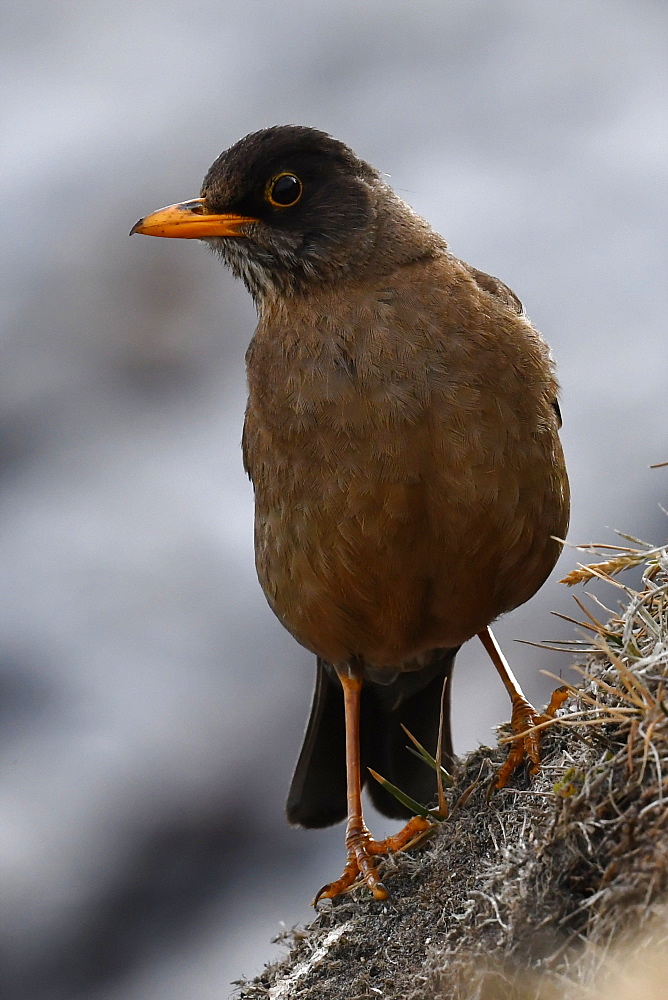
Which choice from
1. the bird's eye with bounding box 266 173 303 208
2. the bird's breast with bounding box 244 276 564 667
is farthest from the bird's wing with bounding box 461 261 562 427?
the bird's eye with bounding box 266 173 303 208

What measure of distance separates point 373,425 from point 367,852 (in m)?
1.58

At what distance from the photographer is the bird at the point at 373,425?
163 inches

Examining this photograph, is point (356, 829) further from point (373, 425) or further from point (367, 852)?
point (373, 425)

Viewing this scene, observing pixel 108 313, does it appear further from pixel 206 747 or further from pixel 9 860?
pixel 9 860

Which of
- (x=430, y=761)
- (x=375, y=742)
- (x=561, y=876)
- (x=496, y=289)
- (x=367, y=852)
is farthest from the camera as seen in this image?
(x=375, y=742)

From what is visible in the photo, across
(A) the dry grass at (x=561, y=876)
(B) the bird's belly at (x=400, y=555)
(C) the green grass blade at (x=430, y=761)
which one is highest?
(B) the bird's belly at (x=400, y=555)

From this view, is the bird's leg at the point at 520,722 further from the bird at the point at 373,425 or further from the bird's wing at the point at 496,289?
the bird's wing at the point at 496,289

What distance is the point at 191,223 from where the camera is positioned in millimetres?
4727

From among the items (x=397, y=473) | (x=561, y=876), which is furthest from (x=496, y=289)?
(x=561, y=876)

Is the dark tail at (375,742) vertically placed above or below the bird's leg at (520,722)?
above

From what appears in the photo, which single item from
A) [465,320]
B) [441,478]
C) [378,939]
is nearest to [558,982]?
[378,939]

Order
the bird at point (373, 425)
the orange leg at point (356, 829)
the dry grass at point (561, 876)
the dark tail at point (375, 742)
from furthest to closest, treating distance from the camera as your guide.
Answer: the dark tail at point (375, 742), the bird at point (373, 425), the orange leg at point (356, 829), the dry grass at point (561, 876)

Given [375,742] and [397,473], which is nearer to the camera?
[397,473]

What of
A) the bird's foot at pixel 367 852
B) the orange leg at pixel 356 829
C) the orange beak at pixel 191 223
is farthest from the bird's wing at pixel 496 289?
the bird's foot at pixel 367 852
